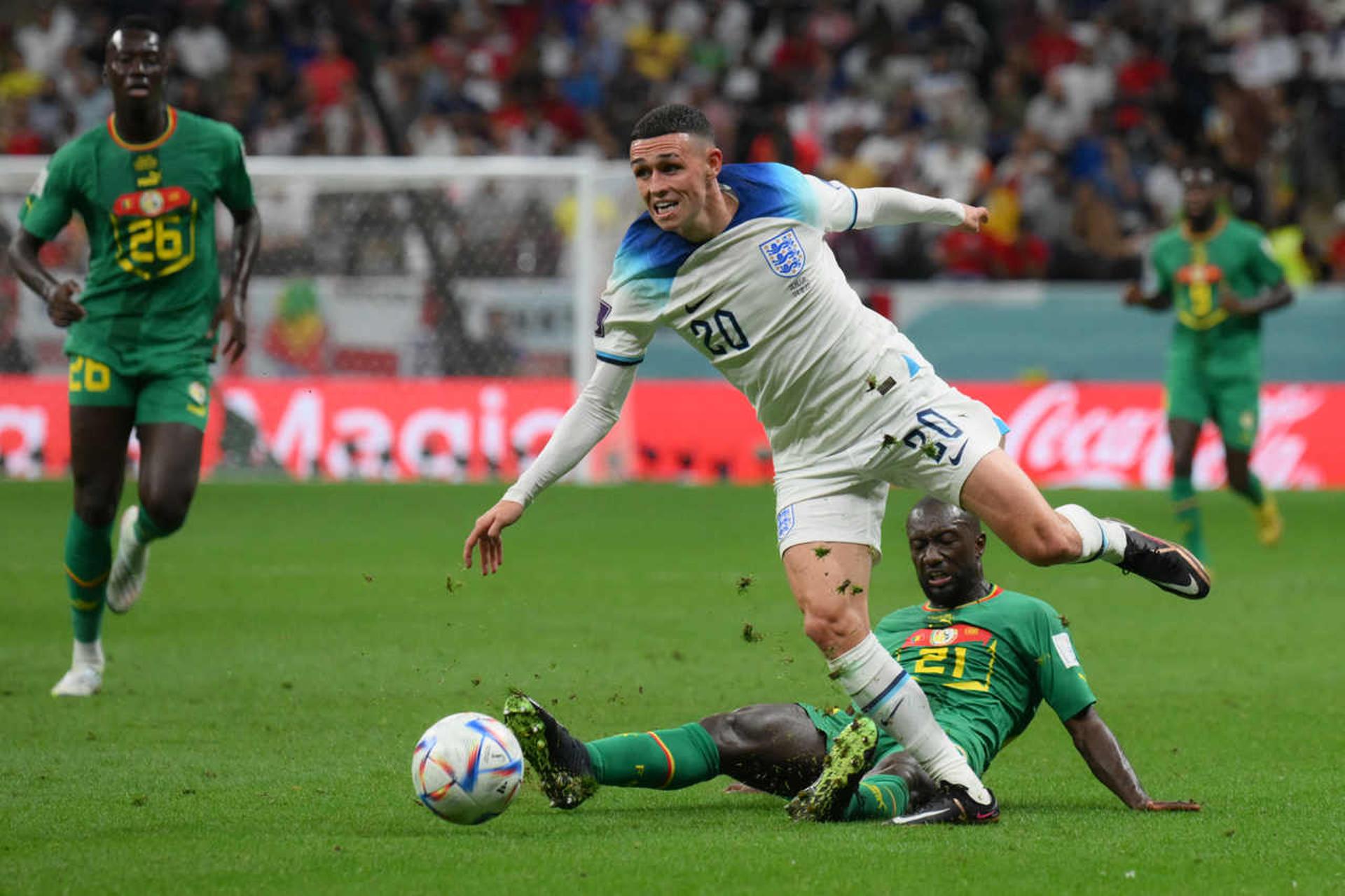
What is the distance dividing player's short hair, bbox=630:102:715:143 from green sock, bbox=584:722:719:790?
1.83 meters

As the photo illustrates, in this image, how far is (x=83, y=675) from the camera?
8.48 meters

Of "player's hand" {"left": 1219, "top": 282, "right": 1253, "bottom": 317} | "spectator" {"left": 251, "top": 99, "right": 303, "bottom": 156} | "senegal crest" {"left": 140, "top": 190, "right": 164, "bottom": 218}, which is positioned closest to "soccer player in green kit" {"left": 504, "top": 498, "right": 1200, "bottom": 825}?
"senegal crest" {"left": 140, "top": 190, "right": 164, "bottom": 218}

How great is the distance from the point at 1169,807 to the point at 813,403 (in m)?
1.63

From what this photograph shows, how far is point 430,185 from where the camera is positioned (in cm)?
1988

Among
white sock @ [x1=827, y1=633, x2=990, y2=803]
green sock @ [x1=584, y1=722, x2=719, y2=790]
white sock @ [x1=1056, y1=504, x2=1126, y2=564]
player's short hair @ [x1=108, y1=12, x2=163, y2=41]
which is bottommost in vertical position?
green sock @ [x1=584, y1=722, x2=719, y2=790]

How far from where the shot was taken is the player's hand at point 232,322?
8664 mm

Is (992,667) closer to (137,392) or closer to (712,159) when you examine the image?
(712,159)

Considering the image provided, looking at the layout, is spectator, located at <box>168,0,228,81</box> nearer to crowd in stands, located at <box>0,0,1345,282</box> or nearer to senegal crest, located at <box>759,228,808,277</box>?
crowd in stands, located at <box>0,0,1345,282</box>

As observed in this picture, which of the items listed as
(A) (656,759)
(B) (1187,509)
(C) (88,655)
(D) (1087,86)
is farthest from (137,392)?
(D) (1087,86)

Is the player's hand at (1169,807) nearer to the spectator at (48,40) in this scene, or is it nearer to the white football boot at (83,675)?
the white football boot at (83,675)

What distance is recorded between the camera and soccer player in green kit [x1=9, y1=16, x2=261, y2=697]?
8.32m

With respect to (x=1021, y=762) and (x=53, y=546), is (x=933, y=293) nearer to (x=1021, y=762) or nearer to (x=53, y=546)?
(x=53, y=546)

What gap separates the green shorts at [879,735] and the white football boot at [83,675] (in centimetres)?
365

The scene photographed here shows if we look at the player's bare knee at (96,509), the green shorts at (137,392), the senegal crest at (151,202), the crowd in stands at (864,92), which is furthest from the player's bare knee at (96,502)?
the crowd in stands at (864,92)
